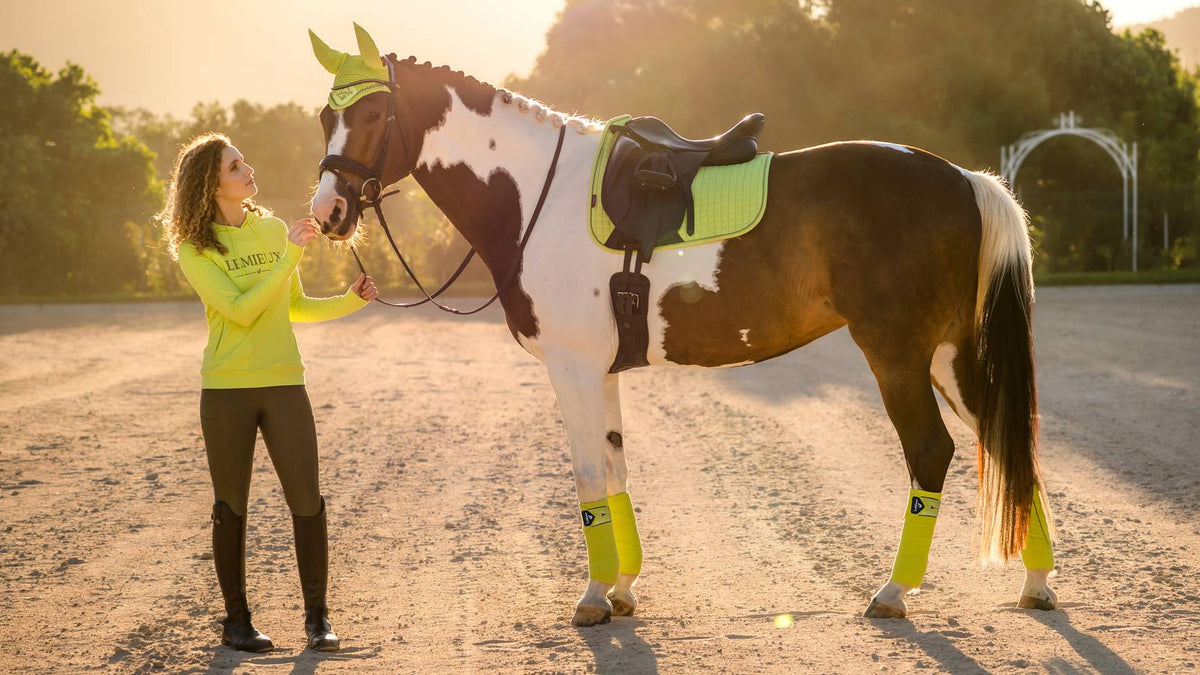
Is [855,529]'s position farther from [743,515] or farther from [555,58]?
[555,58]

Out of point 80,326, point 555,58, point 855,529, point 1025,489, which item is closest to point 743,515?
point 855,529

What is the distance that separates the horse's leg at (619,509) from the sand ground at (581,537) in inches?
4.9

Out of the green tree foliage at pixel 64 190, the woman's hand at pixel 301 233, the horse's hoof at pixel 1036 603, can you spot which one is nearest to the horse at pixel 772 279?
the horse's hoof at pixel 1036 603

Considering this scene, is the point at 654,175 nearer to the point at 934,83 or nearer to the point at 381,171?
the point at 381,171

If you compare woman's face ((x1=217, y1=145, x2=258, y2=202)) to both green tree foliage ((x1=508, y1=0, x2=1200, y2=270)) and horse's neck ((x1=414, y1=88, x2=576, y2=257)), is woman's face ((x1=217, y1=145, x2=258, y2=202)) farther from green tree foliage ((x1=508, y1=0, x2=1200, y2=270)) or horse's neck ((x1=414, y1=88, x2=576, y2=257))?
green tree foliage ((x1=508, y1=0, x2=1200, y2=270))

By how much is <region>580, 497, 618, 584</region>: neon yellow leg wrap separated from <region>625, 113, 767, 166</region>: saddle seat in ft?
4.68

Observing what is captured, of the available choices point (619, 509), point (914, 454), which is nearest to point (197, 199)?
point (619, 509)

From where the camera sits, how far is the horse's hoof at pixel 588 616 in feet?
14.5

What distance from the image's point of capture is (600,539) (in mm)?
4594

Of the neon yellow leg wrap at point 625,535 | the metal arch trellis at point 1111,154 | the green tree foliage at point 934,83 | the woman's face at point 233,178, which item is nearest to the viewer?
the woman's face at point 233,178

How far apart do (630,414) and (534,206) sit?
16.9ft

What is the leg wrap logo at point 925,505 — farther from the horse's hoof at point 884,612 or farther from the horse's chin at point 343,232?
the horse's chin at point 343,232

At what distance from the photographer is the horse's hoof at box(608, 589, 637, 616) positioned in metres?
4.62

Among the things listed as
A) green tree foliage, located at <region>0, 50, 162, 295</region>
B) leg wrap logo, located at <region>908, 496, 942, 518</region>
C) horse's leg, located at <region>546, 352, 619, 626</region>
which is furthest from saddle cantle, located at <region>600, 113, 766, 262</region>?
green tree foliage, located at <region>0, 50, 162, 295</region>
